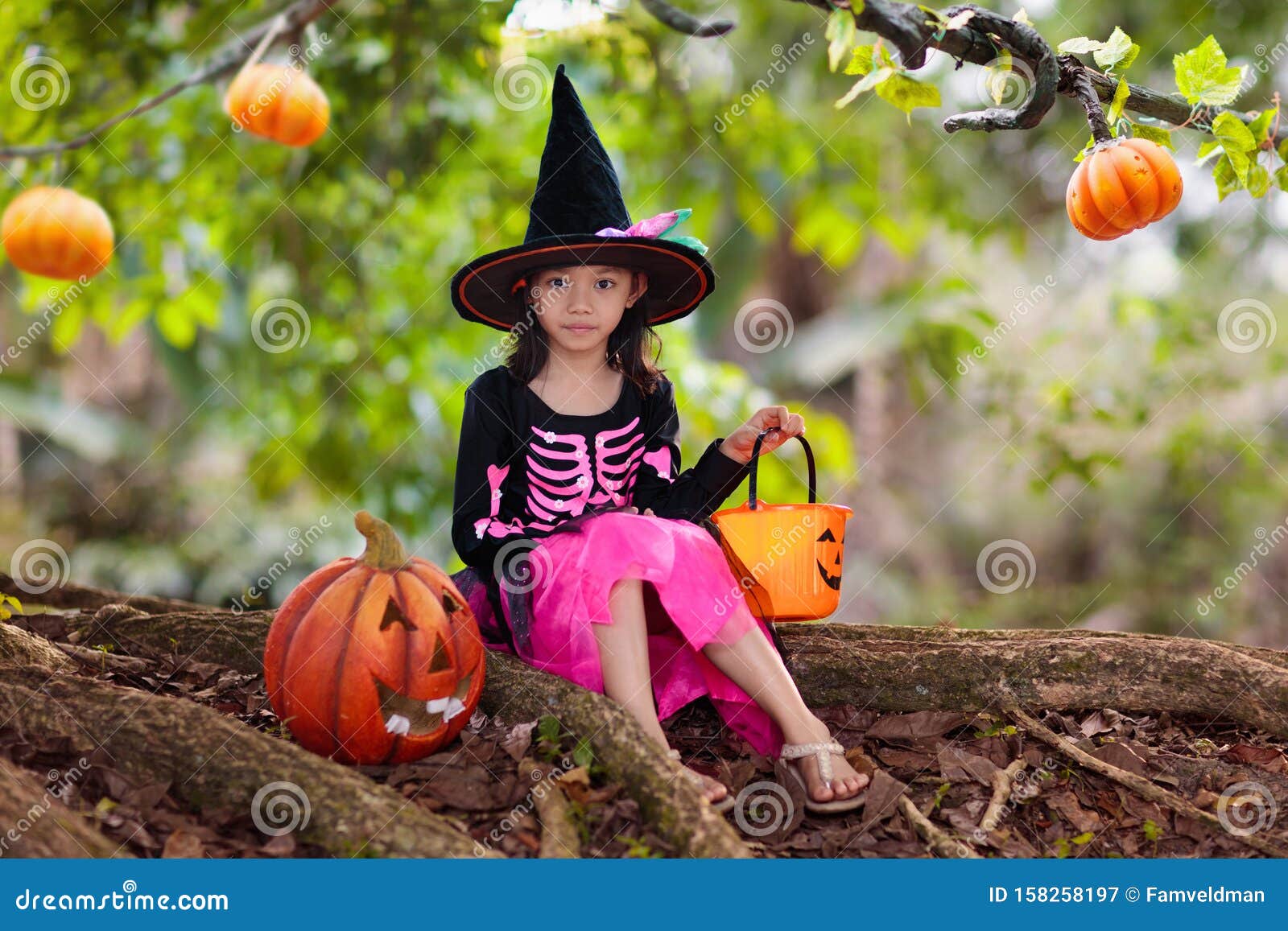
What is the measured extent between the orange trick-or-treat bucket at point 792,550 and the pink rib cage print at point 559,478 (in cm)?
42

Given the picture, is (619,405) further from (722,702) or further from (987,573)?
(987,573)

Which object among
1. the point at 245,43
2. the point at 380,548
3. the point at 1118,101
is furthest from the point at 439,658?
the point at 245,43

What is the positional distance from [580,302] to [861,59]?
3.02 ft

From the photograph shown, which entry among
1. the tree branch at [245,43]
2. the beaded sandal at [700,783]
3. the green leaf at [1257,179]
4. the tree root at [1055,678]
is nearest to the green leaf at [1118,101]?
the green leaf at [1257,179]

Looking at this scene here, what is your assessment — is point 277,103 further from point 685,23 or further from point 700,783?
point 700,783

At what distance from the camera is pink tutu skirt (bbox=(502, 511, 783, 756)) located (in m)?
2.55

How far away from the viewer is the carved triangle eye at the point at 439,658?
95.7 inches

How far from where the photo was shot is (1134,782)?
256 cm

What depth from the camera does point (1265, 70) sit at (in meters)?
5.57

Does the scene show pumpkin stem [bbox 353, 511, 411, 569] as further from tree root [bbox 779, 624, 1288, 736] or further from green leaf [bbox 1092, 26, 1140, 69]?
green leaf [bbox 1092, 26, 1140, 69]

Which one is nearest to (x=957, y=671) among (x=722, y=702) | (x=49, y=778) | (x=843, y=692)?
(x=843, y=692)

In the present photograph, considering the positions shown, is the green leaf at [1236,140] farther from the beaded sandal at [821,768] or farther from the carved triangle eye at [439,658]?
the carved triangle eye at [439,658]

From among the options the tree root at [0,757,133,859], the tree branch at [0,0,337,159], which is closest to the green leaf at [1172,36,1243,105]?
the tree branch at [0,0,337,159]

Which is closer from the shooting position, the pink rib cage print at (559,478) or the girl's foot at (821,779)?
the girl's foot at (821,779)
